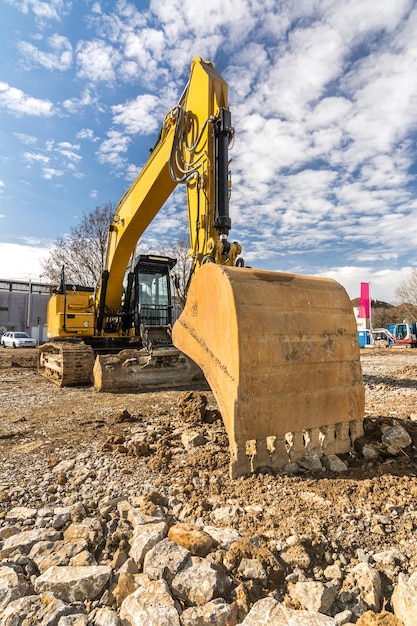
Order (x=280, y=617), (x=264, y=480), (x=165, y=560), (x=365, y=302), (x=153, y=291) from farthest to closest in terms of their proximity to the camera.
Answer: (x=365, y=302)
(x=153, y=291)
(x=264, y=480)
(x=165, y=560)
(x=280, y=617)

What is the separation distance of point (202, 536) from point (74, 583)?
0.61m

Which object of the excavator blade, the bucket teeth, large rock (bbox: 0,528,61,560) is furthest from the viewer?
the excavator blade

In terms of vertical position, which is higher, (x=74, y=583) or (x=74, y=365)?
(x=74, y=365)

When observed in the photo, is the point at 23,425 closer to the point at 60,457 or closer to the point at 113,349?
the point at 60,457

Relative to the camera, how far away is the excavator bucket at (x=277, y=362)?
2627 millimetres

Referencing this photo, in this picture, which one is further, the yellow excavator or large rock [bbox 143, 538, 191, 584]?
the yellow excavator

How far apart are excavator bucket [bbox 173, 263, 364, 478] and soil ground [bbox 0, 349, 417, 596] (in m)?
0.23

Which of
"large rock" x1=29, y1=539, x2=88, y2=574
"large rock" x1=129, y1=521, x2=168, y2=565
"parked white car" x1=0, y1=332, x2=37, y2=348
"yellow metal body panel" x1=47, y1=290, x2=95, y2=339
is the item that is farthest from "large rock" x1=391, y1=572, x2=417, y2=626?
"parked white car" x1=0, y1=332, x2=37, y2=348

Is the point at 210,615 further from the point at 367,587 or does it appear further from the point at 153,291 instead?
the point at 153,291

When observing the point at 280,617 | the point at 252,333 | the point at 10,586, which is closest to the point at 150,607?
the point at 280,617

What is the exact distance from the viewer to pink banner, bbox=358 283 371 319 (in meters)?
28.5

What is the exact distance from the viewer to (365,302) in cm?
2980

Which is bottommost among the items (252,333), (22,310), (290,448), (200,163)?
(290,448)

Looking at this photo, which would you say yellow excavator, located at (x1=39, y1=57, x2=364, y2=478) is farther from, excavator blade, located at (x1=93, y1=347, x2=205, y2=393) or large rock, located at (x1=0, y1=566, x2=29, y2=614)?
excavator blade, located at (x1=93, y1=347, x2=205, y2=393)
